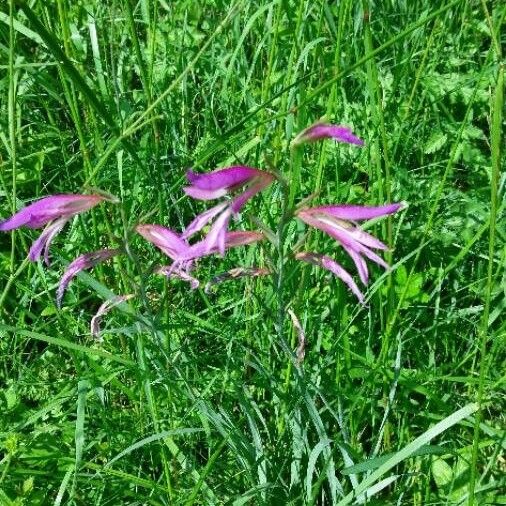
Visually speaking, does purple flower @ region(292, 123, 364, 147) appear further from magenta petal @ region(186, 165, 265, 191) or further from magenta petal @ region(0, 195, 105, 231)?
magenta petal @ region(0, 195, 105, 231)

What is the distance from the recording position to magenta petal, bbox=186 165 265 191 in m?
0.81

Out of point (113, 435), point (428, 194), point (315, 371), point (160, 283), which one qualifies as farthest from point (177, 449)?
point (428, 194)

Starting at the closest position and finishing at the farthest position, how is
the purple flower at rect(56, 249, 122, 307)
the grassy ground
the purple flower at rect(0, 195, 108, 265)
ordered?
the purple flower at rect(0, 195, 108, 265) → the purple flower at rect(56, 249, 122, 307) → the grassy ground

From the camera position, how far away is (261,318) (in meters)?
1.54

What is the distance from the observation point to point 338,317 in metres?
1.51

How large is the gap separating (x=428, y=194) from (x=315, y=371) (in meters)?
0.59

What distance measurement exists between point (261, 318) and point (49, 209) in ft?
2.17

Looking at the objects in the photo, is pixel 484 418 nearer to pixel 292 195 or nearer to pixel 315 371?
pixel 315 371

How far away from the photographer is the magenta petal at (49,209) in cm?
96

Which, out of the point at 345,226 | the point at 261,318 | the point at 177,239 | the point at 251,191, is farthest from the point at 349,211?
the point at 261,318

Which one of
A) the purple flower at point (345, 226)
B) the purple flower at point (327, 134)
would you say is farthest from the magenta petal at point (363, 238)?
the purple flower at point (327, 134)

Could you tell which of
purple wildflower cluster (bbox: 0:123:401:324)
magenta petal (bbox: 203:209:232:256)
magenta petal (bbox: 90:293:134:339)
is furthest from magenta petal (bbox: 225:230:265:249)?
magenta petal (bbox: 90:293:134:339)

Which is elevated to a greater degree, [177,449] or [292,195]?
[292,195]

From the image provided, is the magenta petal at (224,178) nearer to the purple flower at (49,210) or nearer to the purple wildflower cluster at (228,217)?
the purple wildflower cluster at (228,217)
